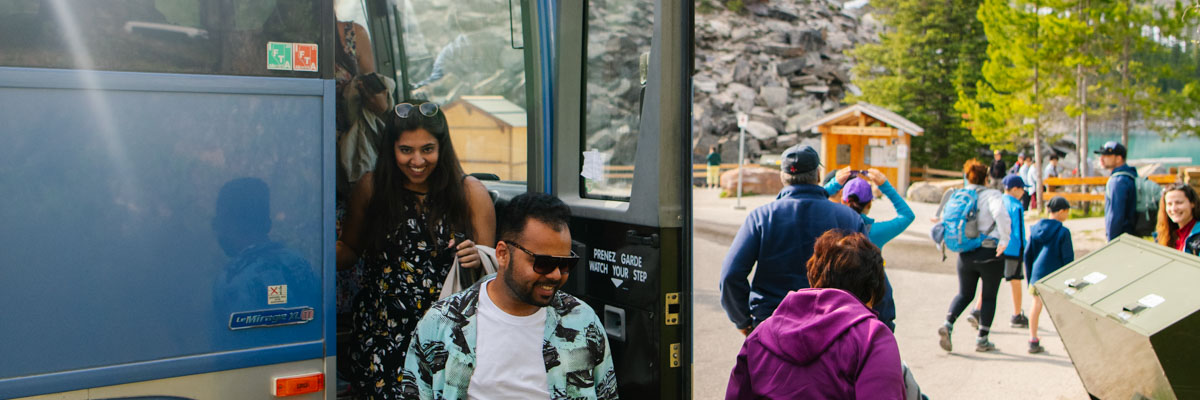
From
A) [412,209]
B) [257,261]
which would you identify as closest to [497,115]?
[412,209]

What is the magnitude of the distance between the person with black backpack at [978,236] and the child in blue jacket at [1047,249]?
0.32 meters

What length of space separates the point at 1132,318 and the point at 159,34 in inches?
172

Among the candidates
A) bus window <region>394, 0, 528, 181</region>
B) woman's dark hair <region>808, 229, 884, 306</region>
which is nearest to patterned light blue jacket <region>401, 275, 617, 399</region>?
woman's dark hair <region>808, 229, 884, 306</region>

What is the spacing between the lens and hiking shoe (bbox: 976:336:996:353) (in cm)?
760

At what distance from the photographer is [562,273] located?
266cm

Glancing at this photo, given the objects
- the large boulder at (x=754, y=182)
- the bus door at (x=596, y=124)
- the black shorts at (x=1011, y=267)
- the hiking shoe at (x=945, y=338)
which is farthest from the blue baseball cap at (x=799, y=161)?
the large boulder at (x=754, y=182)

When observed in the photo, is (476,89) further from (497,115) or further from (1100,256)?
(1100,256)

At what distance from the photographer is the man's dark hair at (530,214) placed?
8.89ft

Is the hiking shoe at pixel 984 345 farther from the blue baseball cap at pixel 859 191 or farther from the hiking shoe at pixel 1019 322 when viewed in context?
the blue baseball cap at pixel 859 191

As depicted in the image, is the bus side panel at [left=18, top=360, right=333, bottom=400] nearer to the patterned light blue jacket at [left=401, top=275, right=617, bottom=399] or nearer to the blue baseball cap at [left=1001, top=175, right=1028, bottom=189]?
the patterned light blue jacket at [left=401, top=275, right=617, bottom=399]

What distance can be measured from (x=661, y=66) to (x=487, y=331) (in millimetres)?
1192

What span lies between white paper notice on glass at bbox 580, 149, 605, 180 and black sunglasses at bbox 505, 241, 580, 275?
46.9 inches

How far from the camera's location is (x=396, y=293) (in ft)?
11.6

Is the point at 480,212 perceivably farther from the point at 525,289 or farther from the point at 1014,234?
the point at 1014,234
